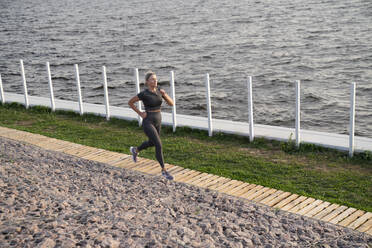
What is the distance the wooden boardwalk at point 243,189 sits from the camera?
671 cm

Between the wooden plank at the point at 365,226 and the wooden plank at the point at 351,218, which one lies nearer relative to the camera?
the wooden plank at the point at 365,226

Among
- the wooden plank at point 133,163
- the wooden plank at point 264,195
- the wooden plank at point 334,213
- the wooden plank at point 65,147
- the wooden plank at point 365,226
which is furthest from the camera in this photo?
the wooden plank at point 65,147

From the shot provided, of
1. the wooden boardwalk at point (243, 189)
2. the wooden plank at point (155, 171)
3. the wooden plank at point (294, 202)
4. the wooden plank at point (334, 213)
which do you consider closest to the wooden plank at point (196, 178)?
the wooden boardwalk at point (243, 189)

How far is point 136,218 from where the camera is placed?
6293 millimetres

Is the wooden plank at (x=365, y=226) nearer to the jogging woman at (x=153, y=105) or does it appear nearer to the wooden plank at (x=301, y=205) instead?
the wooden plank at (x=301, y=205)

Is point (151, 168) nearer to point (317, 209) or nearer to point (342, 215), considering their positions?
point (317, 209)

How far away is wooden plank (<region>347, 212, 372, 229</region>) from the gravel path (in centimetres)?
19

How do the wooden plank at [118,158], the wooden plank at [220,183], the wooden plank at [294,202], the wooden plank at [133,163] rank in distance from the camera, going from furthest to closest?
the wooden plank at [118,158] → the wooden plank at [133,163] → the wooden plank at [220,183] → the wooden plank at [294,202]

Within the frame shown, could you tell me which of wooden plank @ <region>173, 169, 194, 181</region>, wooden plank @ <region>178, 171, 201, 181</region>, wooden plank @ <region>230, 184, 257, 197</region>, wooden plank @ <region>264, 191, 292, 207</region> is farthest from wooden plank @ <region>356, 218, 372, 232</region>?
wooden plank @ <region>173, 169, 194, 181</region>

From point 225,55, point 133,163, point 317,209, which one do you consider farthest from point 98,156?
point 225,55

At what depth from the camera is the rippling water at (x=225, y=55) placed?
19578 mm

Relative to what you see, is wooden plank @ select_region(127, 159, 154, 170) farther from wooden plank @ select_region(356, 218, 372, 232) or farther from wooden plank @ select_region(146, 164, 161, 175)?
wooden plank @ select_region(356, 218, 372, 232)

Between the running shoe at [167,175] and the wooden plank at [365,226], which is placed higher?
the running shoe at [167,175]

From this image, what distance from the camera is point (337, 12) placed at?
4550 centimetres
